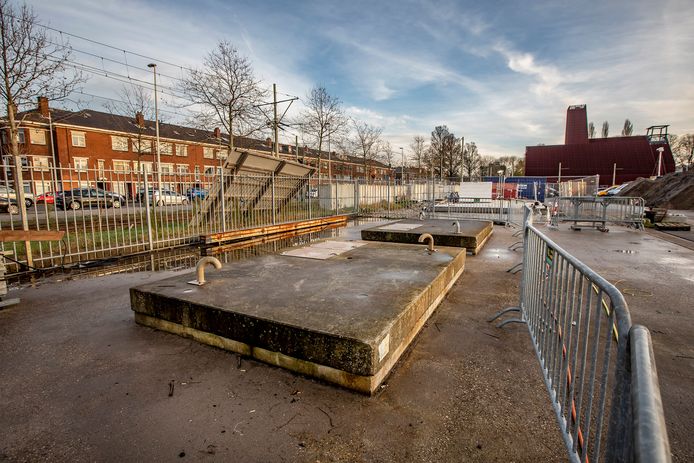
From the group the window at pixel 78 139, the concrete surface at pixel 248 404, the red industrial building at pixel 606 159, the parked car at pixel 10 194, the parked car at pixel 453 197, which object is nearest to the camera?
the concrete surface at pixel 248 404

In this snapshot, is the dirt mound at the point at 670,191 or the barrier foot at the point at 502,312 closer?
the barrier foot at the point at 502,312

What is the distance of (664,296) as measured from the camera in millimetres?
5020

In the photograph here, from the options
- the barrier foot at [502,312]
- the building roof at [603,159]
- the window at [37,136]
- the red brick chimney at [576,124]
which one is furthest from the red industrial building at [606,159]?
the window at [37,136]

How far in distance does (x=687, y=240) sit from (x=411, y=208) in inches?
474

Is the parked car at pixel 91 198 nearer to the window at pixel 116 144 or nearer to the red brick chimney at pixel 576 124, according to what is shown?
the window at pixel 116 144

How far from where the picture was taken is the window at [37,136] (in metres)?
35.7

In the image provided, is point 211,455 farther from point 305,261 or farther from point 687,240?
point 687,240

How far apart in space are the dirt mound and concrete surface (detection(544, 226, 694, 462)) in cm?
1933

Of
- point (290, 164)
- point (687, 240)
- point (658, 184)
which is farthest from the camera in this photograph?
point (658, 184)

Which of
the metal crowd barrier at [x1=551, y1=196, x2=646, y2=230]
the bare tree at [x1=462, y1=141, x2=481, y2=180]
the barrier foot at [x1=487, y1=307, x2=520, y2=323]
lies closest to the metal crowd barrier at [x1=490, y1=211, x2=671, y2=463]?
the barrier foot at [x1=487, y1=307, x2=520, y2=323]

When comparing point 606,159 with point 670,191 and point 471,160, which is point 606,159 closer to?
point 471,160

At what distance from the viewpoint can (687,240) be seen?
34.9ft

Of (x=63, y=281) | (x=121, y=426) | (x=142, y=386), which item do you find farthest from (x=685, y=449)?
(x=63, y=281)

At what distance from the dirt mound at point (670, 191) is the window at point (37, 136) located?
57017 millimetres
